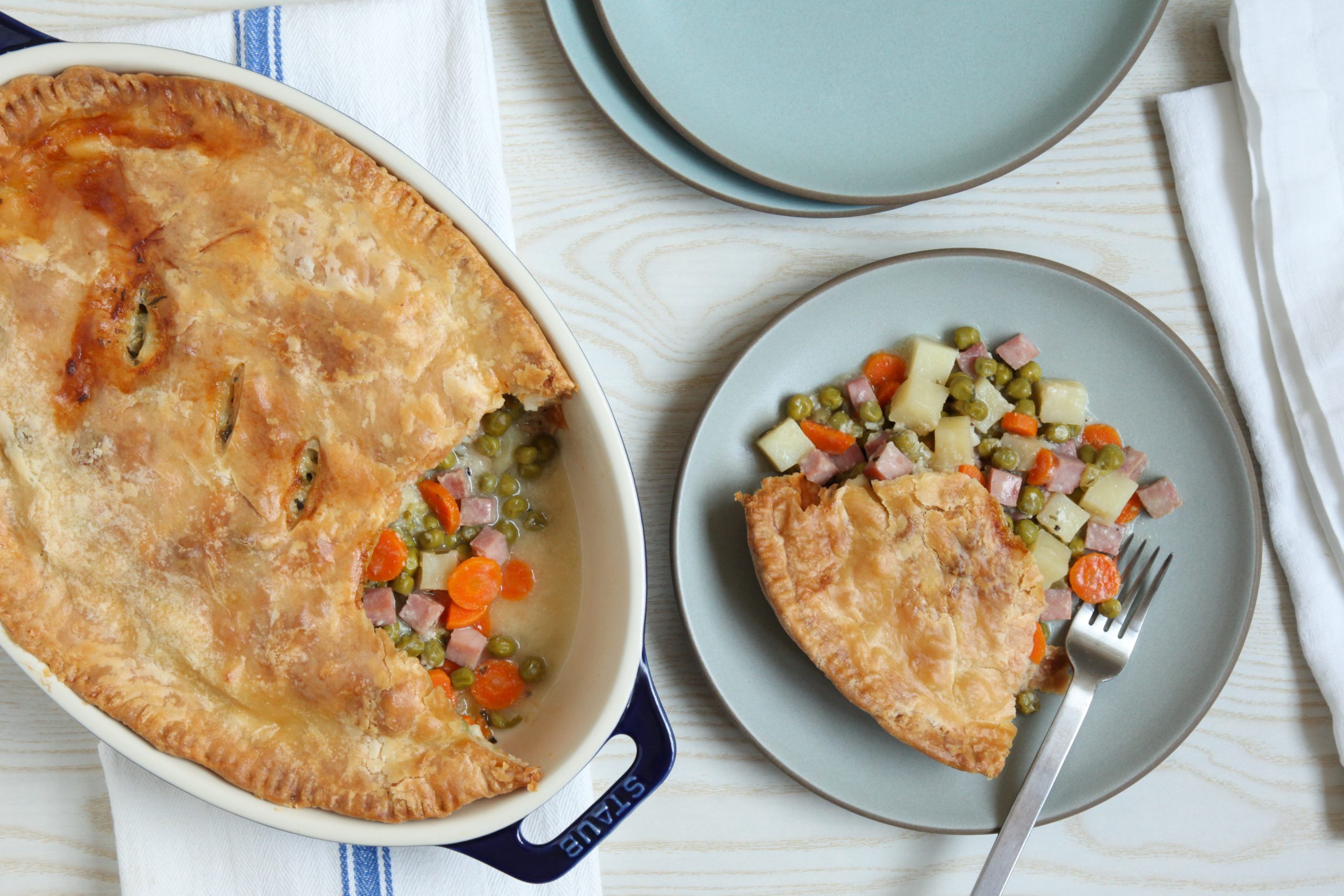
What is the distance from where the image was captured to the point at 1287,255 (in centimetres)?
258

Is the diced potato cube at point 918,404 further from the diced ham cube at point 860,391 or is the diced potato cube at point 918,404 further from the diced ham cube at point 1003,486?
the diced ham cube at point 1003,486

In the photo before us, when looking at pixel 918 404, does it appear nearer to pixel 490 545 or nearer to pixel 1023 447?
pixel 1023 447

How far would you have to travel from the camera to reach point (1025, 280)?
2434 millimetres

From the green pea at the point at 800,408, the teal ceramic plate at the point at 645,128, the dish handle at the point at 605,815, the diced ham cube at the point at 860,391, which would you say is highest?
the teal ceramic plate at the point at 645,128

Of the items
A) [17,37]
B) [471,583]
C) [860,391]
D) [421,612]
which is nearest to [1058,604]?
[860,391]

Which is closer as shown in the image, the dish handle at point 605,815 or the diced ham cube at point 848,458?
the dish handle at point 605,815

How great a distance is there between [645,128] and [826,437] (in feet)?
3.06

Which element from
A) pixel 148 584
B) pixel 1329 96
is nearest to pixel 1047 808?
pixel 1329 96

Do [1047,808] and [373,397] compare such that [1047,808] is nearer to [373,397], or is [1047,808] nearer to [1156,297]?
[1156,297]

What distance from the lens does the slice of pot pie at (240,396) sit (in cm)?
193

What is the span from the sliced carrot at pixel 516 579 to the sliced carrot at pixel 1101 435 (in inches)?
61.4

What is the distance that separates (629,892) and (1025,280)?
2.00 m

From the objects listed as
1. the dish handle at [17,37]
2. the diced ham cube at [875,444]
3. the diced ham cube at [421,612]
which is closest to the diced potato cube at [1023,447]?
the diced ham cube at [875,444]

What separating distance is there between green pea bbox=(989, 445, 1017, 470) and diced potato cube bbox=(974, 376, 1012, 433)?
0.25ft
